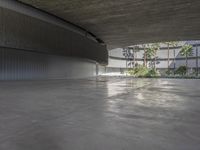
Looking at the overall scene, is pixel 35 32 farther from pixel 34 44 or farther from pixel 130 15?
pixel 130 15

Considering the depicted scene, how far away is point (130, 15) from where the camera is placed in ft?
59.2

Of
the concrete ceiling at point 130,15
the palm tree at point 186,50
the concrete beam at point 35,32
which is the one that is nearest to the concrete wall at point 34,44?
the concrete beam at point 35,32

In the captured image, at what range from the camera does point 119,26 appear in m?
21.9

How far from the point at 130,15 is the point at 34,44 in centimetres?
880

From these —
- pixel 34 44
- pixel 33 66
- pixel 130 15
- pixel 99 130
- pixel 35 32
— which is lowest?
pixel 99 130

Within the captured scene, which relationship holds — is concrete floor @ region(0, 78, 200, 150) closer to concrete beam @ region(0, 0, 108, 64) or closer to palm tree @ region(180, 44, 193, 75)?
concrete beam @ region(0, 0, 108, 64)

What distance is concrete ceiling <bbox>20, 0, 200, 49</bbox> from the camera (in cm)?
1522

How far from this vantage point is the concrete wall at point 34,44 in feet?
44.5

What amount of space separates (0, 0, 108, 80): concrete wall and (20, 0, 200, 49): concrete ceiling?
101cm

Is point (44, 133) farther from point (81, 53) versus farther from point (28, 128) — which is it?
point (81, 53)

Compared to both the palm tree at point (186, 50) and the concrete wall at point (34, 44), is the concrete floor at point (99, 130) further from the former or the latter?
the palm tree at point (186, 50)

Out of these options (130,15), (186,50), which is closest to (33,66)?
(130,15)

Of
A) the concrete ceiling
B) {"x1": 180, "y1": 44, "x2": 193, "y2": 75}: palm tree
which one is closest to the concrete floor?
the concrete ceiling

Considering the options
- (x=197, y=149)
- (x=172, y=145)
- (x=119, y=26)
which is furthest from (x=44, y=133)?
(x=119, y=26)
